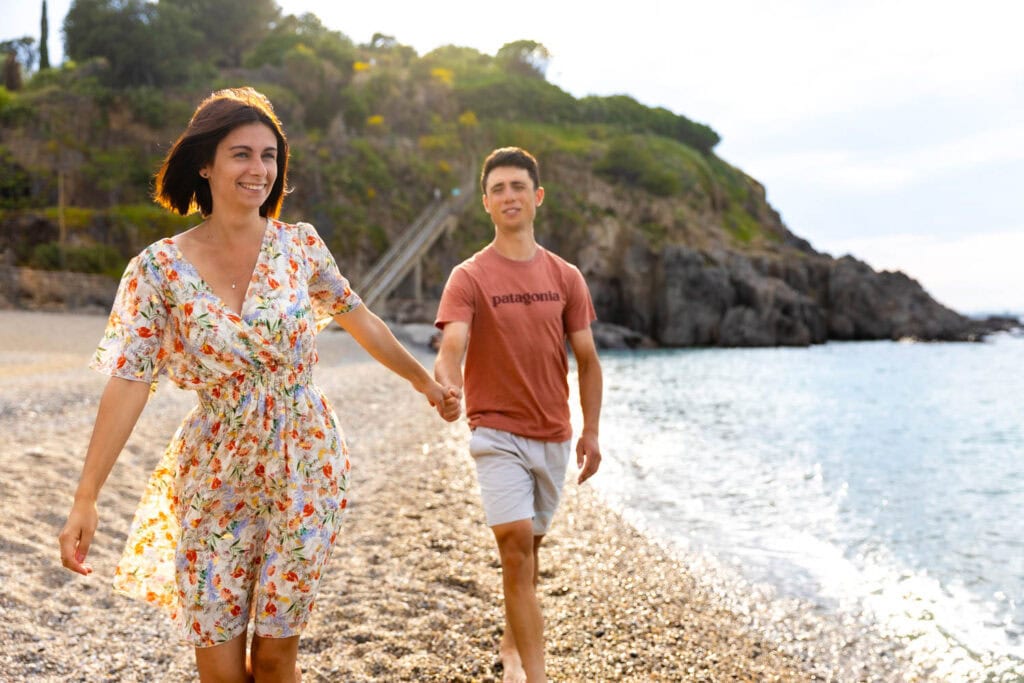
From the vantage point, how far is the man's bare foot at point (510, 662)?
3.58 metres

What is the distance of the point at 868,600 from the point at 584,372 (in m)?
3.57

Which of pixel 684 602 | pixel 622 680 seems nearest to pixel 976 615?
pixel 684 602

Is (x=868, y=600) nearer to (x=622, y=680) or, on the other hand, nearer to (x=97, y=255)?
(x=622, y=680)

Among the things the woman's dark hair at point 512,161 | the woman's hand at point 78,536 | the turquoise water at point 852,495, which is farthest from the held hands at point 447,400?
the turquoise water at point 852,495

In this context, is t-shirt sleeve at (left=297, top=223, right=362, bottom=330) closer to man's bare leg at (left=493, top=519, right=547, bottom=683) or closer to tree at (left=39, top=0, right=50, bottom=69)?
man's bare leg at (left=493, top=519, right=547, bottom=683)

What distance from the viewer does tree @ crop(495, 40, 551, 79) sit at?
241 feet

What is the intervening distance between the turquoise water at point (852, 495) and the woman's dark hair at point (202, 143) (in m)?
4.51

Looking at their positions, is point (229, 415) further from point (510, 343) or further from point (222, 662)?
point (510, 343)

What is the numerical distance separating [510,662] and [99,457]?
2101 millimetres

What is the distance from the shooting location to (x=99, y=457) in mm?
2221

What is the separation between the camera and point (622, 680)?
12.4 ft

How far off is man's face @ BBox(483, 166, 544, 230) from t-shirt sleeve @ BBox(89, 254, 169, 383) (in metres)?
1.58

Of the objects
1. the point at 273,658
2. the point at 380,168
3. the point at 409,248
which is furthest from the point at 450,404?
the point at 380,168

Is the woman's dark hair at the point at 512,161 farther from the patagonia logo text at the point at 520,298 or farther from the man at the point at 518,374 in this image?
the patagonia logo text at the point at 520,298
